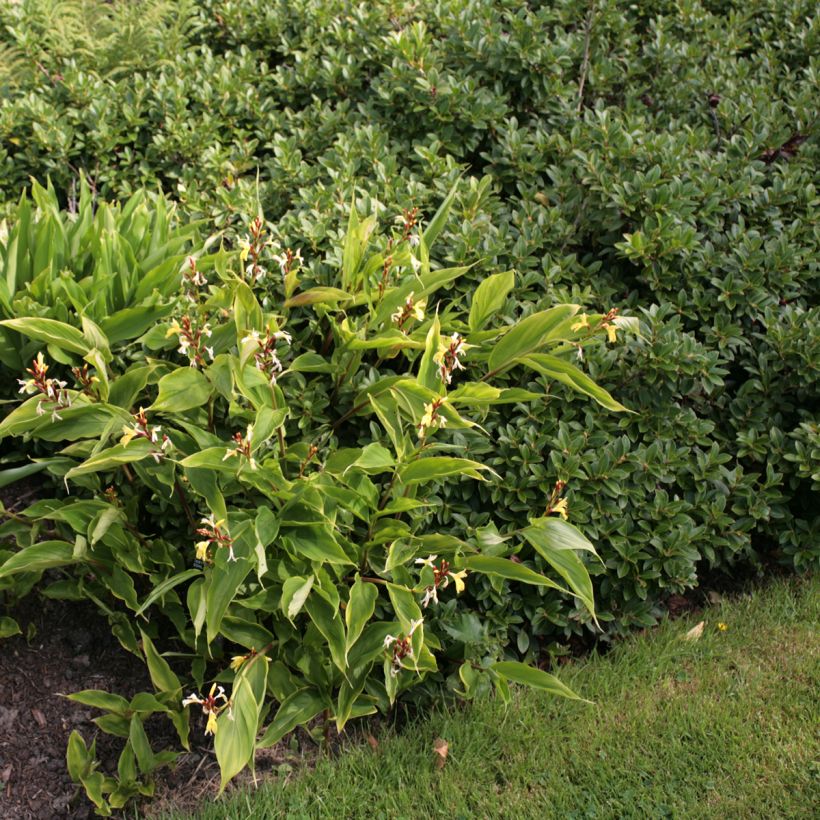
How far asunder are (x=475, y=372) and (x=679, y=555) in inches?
39.5

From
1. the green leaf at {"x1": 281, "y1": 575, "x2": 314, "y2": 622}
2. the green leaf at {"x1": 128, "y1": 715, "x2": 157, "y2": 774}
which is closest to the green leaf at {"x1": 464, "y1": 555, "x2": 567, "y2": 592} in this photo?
the green leaf at {"x1": 281, "y1": 575, "x2": 314, "y2": 622}

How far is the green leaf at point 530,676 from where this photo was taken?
3062mm

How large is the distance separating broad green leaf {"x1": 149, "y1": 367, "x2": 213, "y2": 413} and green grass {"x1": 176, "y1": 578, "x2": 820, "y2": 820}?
1183mm

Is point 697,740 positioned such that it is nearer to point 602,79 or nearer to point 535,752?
point 535,752

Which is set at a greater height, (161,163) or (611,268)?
(611,268)

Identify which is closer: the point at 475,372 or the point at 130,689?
the point at 130,689

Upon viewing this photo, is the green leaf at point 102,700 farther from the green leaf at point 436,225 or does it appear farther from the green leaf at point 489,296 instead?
the green leaf at point 436,225

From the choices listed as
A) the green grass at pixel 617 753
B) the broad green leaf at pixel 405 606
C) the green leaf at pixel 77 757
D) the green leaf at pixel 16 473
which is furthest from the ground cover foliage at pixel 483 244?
the green leaf at pixel 77 757

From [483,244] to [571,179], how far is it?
2.21 ft

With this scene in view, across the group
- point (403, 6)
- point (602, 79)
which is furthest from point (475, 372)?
point (403, 6)

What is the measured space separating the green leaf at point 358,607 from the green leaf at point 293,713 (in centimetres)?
23

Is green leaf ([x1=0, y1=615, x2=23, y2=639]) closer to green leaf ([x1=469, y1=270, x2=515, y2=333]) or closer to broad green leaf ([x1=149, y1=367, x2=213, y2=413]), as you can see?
broad green leaf ([x1=149, y1=367, x2=213, y2=413])

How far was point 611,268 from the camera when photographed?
163 inches

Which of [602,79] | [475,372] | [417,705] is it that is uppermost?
[602,79]
